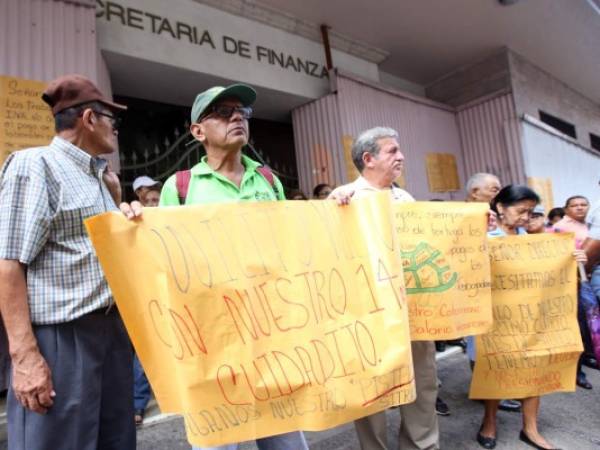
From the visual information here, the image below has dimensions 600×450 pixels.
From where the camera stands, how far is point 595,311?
2.56 metres

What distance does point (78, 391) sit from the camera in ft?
4.28

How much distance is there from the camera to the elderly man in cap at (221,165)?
159 cm

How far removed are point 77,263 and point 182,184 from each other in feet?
1.57

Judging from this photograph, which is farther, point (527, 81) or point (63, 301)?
→ point (527, 81)

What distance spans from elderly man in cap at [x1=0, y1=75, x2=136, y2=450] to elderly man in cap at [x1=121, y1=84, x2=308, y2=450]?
0.99 feet

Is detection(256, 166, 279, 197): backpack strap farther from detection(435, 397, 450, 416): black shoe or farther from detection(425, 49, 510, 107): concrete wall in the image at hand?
detection(425, 49, 510, 107): concrete wall

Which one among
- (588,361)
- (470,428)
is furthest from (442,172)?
(470,428)

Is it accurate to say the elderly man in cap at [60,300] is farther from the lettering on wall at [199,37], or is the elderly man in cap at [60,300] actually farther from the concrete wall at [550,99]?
the concrete wall at [550,99]

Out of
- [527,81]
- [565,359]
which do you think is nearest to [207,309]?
[565,359]

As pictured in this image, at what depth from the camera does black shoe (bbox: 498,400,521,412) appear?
288 centimetres

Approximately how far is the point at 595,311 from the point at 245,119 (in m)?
2.47

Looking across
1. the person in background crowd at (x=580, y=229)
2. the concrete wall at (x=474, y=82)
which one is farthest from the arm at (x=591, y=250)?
the concrete wall at (x=474, y=82)

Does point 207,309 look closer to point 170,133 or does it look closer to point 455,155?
point 170,133

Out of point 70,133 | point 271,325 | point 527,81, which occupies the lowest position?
point 271,325
